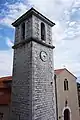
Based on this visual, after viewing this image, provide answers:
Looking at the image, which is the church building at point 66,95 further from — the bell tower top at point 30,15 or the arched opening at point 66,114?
the bell tower top at point 30,15

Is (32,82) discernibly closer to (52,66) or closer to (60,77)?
(52,66)

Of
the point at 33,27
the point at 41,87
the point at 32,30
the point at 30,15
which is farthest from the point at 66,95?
the point at 30,15

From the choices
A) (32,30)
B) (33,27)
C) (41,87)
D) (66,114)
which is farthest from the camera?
(66,114)

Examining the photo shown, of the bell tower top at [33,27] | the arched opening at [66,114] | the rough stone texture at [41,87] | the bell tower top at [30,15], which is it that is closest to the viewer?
the rough stone texture at [41,87]

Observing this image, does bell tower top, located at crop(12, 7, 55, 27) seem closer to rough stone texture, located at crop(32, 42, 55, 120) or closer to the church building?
rough stone texture, located at crop(32, 42, 55, 120)

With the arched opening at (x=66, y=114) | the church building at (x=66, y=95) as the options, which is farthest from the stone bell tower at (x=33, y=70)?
the arched opening at (x=66, y=114)

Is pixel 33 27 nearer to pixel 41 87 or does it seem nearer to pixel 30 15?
pixel 30 15

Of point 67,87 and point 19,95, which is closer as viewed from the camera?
point 19,95

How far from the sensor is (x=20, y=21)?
14.3 meters

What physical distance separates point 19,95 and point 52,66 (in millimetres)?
4138

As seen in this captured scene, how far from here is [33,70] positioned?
11.6 m

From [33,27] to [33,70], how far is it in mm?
3961

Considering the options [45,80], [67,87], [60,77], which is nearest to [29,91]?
[45,80]

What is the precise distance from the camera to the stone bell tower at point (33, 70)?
37.1ft
